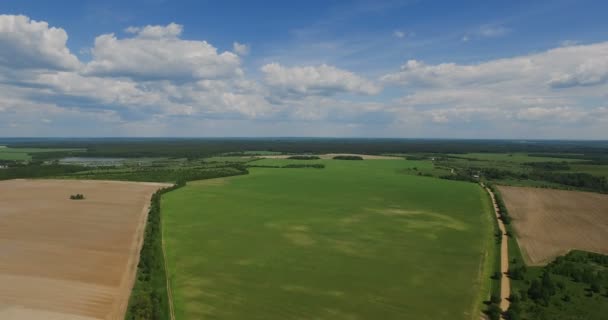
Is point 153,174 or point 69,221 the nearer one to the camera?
point 69,221

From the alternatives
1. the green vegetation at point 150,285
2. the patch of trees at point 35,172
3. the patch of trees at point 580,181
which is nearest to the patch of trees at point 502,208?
the patch of trees at point 580,181

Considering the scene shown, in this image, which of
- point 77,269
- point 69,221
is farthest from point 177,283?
point 69,221

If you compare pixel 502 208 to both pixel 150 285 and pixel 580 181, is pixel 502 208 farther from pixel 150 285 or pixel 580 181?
pixel 150 285

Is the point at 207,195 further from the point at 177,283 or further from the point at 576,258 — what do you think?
the point at 576,258

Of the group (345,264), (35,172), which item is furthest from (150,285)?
(35,172)

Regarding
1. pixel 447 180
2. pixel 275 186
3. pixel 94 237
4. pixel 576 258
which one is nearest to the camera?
pixel 576 258

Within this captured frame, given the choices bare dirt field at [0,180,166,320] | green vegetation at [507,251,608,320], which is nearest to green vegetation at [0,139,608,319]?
green vegetation at [507,251,608,320]

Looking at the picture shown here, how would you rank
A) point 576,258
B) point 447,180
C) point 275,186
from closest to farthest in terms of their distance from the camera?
point 576,258 < point 275,186 < point 447,180
